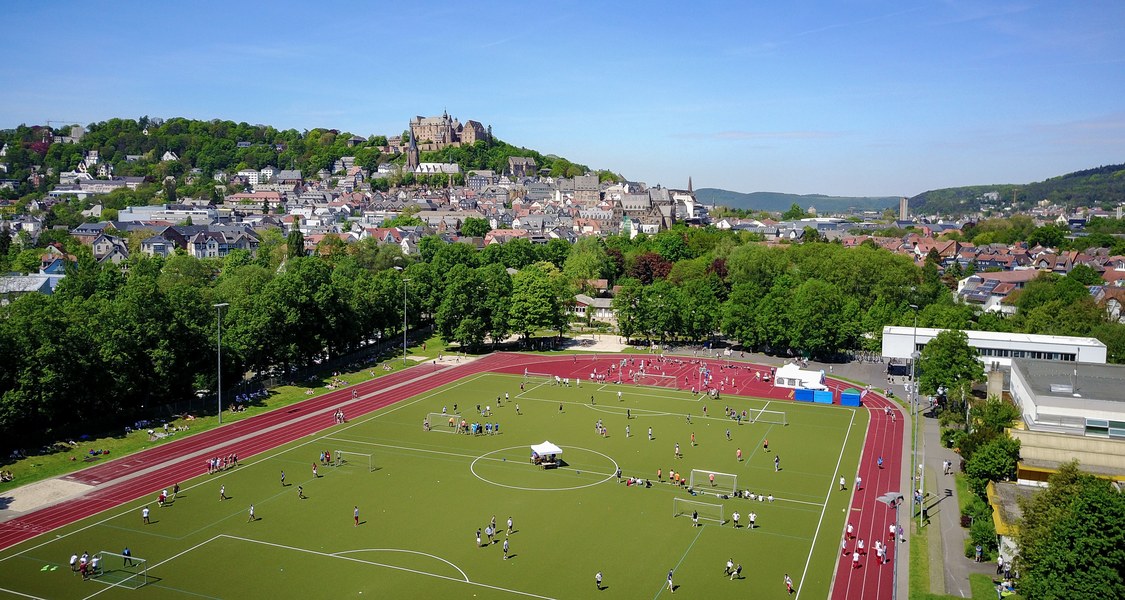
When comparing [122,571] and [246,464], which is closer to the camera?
[122,571]

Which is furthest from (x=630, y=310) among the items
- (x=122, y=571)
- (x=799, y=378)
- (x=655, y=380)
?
(x=122, y=571)

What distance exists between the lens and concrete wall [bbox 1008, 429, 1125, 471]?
30891mm

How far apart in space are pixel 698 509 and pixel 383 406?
24.3 m

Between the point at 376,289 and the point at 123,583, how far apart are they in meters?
43.5

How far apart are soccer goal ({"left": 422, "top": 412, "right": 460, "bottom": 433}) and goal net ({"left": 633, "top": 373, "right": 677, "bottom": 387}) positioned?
16.6 meters

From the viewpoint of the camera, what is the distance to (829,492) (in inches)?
1344

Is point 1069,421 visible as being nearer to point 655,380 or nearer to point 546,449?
point 546,449

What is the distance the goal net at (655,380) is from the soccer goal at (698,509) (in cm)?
2402

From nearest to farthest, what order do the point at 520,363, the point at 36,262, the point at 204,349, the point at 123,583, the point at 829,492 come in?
the point at 123,583, the point at 829,492, the point at 204,349, the point at 520,363, the point at 36,262

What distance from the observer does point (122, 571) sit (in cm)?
2581

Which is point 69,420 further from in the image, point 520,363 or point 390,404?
point 520,363

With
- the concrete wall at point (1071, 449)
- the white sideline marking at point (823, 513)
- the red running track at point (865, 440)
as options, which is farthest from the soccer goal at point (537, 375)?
the concrete wall at point (1071, 449)

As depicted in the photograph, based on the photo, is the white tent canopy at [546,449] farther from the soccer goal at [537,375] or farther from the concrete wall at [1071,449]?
the concrete wall at [1071,449]

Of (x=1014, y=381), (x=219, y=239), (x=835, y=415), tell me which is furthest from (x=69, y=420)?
(x=219, y=239)
